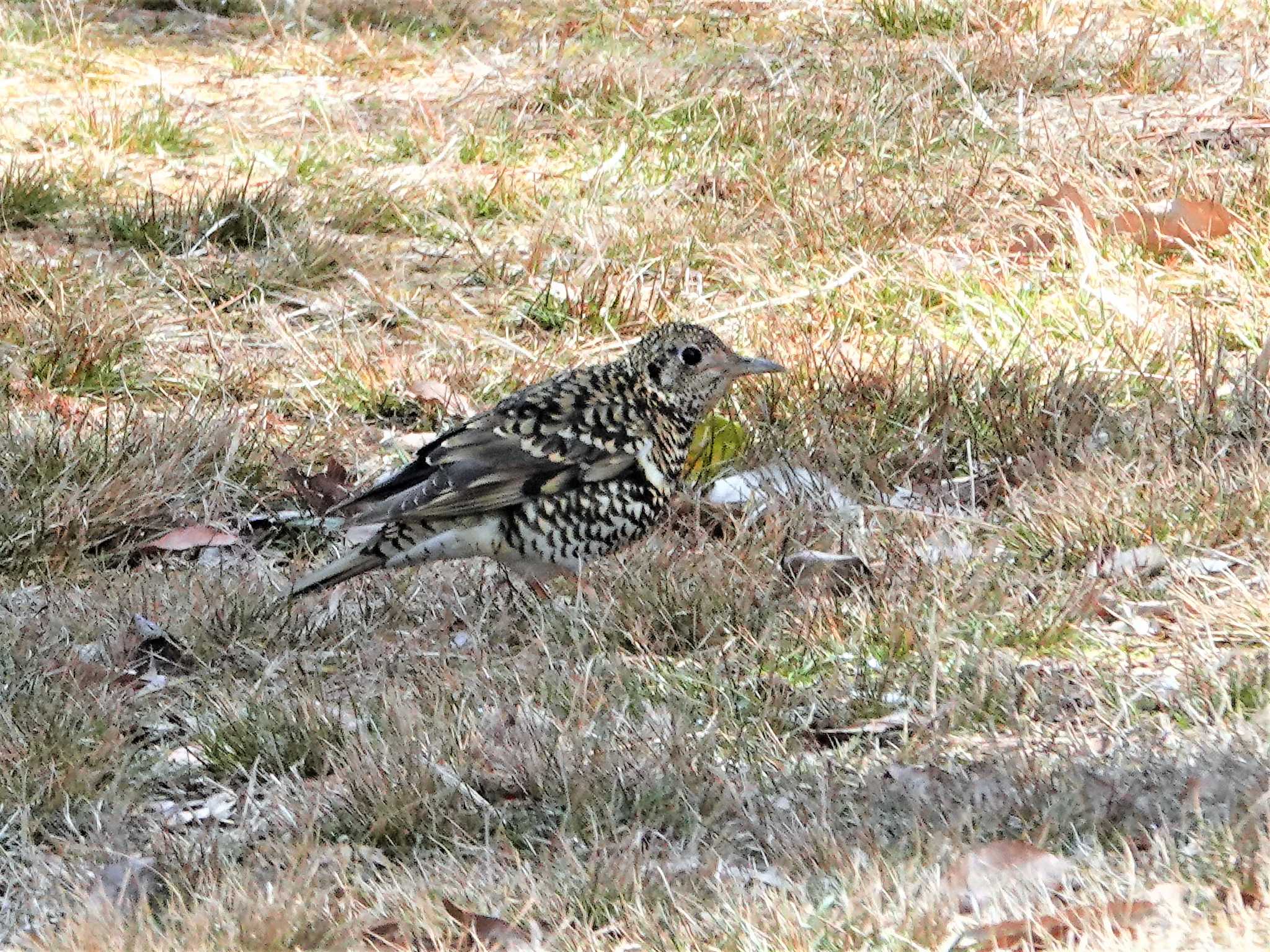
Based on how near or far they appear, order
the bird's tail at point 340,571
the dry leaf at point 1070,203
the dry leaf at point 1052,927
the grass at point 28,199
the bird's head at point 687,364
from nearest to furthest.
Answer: the dry leaf at point 1052,927 < the bird's tail at point 340,571 < the bird's head at point 687,364 < the dry leaf at point 1070,203 < the grass at point 28,199

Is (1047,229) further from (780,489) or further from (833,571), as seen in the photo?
(833,571)

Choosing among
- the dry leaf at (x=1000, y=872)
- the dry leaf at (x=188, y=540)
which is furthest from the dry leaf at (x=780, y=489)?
the dry leaf at (x=1000, y=872)

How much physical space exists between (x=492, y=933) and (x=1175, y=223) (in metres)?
4.43

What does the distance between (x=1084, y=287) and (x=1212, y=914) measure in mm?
3791

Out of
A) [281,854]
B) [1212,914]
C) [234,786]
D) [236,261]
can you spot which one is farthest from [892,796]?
[236,261]

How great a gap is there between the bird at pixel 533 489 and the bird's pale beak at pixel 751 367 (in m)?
0.27

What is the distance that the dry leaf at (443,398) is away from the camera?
20.0 ft

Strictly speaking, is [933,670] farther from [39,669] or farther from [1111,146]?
[1111,146]

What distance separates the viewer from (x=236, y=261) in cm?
704

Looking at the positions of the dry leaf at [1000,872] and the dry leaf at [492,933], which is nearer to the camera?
the dry leaf at [1000,872]

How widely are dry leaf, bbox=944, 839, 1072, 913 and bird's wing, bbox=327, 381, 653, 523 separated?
210cm

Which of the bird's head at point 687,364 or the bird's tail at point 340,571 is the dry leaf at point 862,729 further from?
the bird's head at point 687,364

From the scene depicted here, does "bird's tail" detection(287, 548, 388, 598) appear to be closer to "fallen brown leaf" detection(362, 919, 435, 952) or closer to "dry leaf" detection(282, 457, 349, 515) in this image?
"dry leaf" detection(282, 457, 349, 515)

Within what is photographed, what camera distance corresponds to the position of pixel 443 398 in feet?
20.0
